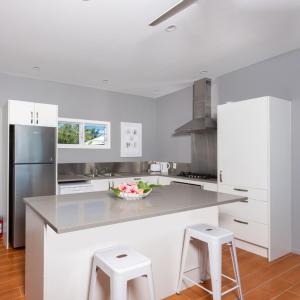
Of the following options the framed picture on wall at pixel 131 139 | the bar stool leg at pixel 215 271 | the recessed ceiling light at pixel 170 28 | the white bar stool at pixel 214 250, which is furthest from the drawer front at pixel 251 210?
the framed picture on wall at pixel 131 139

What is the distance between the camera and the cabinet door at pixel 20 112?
324 cm

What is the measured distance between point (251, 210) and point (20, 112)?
10.6ft

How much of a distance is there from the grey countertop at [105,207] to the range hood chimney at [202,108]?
5.95 feet

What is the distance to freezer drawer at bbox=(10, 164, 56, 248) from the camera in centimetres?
321

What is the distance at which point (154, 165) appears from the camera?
202 inches

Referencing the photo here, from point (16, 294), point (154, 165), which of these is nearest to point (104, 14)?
point (16, 294)

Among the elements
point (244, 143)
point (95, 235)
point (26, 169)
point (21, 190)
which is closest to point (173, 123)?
point (244, 143)

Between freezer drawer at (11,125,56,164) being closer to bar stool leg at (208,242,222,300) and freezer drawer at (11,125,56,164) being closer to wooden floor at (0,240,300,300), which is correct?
wooden floor at (0,240,300,300)

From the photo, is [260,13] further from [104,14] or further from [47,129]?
[47,129]

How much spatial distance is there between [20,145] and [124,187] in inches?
72.3

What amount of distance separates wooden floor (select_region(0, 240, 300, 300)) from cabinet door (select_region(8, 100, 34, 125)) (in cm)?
168

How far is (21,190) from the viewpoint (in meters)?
3.24

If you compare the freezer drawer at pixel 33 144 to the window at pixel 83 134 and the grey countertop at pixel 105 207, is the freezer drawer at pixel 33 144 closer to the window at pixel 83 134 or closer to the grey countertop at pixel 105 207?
the window at pixel 83 134

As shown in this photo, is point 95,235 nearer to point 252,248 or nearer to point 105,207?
point 105,207
